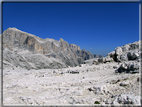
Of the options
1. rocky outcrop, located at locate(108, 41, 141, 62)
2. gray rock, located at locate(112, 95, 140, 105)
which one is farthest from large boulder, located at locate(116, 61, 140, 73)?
rocky outcrop, located at locate(108, 41, 141, 62)

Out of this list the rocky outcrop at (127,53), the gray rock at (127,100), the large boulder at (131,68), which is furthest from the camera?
the rocky outcrop at (127,53)

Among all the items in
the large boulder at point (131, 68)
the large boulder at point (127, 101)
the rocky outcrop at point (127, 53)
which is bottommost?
the large boulder at point (127, 101)

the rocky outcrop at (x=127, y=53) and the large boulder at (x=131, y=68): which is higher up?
the rocky outcrop at (x=127, y=53)

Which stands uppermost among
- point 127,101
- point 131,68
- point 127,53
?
point 127,53

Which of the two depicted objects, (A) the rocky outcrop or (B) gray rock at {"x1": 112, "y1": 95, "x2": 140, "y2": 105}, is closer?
(B) gray rock at {"x1": 112, "y1": 95, "x2": 140, "y2": 105}

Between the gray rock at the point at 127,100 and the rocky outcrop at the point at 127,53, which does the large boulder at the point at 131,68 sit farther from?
the rocky outcrop at the point at 127,53

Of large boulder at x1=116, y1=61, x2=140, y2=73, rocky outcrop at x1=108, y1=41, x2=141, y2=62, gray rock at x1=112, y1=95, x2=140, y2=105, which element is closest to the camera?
gray rock at x1=112, y1=95, x2=140, y2=105

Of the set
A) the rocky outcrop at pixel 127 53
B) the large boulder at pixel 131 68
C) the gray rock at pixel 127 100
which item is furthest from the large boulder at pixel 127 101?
the rocky outcrop at pixel 127 53

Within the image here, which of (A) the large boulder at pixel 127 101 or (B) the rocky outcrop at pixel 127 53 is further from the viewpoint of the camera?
(B) the rocky outcrop at pixel 127 53

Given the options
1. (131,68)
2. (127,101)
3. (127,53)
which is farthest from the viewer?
(127,53)

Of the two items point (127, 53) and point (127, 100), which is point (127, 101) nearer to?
point (127, 100)

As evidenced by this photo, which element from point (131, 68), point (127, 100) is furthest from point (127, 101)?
point (131, 68)

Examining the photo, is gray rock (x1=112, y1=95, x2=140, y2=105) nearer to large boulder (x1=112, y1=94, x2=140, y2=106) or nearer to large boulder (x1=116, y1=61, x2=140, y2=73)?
large boulder (x1=112, y1=94, x2=140, y2=106)

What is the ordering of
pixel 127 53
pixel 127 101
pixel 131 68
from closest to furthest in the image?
pixel 127 101, pixel 131 68, pixel 127 53
